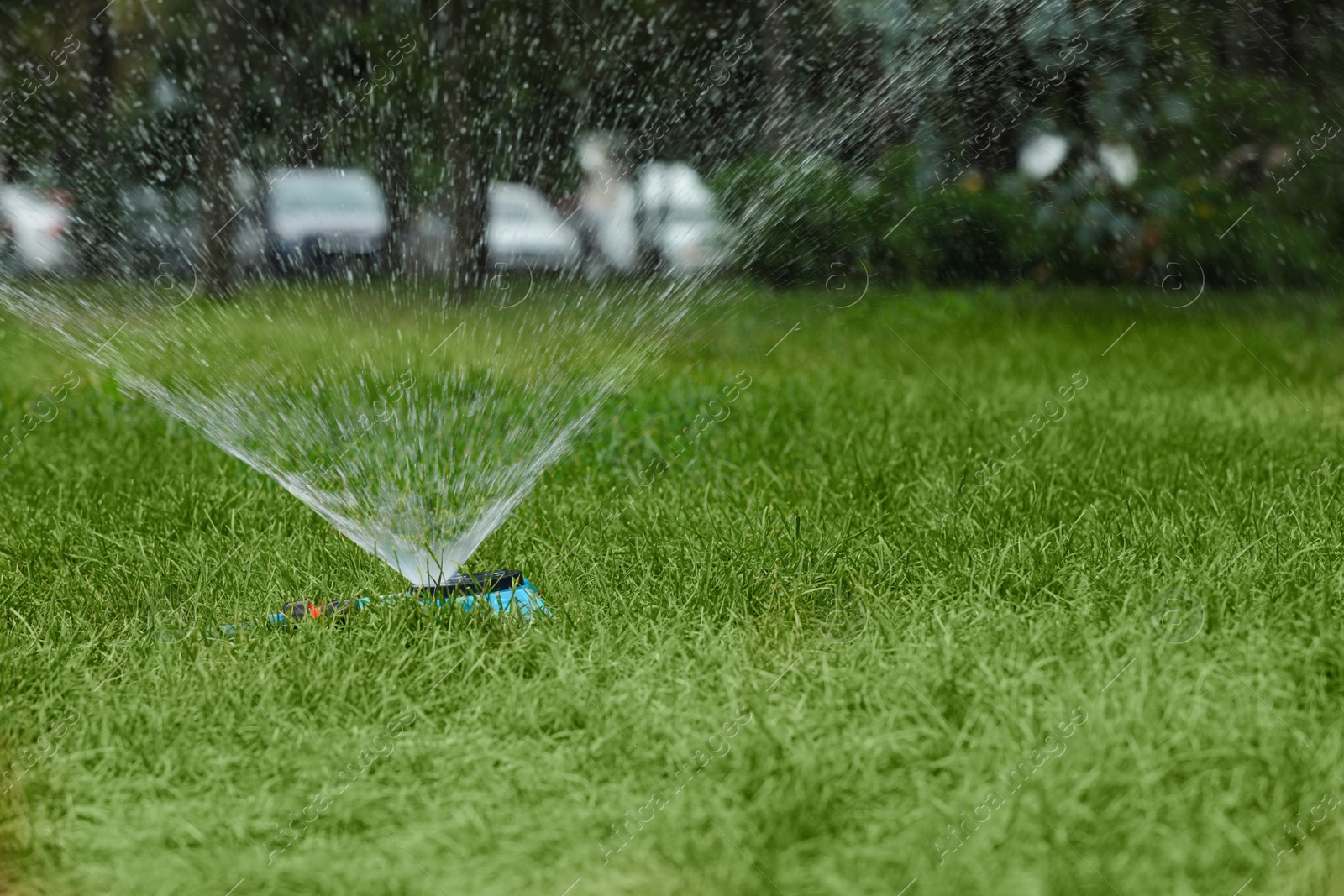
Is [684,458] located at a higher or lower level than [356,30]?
lower

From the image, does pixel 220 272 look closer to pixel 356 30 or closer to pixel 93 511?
Result: pixel 356 30

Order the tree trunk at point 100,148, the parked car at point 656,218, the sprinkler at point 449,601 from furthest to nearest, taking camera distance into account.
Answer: the tree trunk at point 100,148 < the parked car at point 656,218 < the sprinkler at point 449,601

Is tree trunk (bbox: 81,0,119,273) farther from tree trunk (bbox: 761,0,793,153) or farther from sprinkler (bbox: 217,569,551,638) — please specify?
sprinkler (bbox: 217,569,551,638)

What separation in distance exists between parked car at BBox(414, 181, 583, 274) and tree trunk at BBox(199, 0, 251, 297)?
1911 millimetres

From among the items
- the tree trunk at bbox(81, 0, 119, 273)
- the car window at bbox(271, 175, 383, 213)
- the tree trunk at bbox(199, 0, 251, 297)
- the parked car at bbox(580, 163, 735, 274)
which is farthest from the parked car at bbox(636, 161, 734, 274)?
the car window at bbox(271, 175, 383, 213)

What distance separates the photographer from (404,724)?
273 cm

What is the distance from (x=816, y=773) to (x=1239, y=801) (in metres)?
0.74

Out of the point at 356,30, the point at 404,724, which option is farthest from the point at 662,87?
the point at 404,724

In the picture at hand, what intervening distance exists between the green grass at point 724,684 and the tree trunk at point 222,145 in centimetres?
765

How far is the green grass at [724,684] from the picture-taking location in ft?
7.21

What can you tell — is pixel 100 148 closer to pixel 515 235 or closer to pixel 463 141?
pixel 515 235

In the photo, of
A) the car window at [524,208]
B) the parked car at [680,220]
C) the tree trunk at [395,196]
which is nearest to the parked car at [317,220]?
the tree trunk at [395,196]

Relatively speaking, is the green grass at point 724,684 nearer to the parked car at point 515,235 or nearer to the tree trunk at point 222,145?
the tree trunk at point 222,145

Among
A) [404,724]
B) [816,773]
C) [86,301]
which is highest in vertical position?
[86,301]
